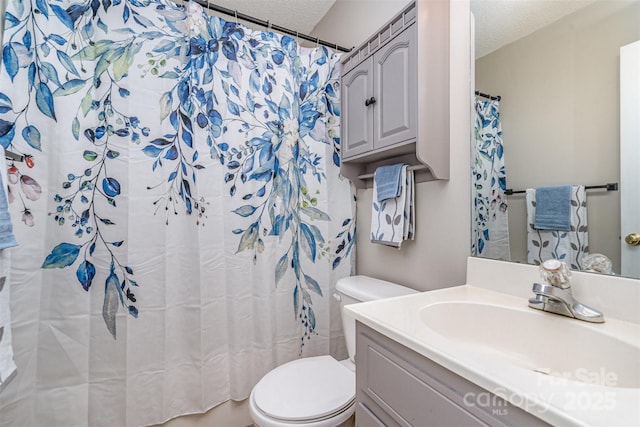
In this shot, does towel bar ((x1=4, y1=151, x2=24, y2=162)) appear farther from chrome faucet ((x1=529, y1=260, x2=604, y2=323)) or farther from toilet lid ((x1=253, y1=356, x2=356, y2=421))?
chrome faucet ((x1=529, y1=260, x2=604, y2=323))

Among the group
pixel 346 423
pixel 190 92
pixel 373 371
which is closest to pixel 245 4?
pixel 190 92

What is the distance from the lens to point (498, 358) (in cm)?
76

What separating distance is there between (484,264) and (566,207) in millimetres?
304

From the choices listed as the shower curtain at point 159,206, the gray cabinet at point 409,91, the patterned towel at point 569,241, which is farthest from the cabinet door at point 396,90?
the patterned towel at point 569,241

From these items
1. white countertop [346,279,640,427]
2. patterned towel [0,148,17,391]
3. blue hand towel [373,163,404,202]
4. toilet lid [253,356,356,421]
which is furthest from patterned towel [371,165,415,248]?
patterned towel [0,148,17,391]

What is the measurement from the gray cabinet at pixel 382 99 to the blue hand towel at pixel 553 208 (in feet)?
1.57

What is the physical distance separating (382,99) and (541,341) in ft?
3.39

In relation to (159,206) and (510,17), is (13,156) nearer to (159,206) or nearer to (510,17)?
(159,206)

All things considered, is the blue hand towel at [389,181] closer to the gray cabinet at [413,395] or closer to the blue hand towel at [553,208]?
the blue hand towel at [553,208]

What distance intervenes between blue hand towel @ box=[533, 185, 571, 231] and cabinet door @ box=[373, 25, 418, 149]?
1.58ft

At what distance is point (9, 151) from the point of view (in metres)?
1.08

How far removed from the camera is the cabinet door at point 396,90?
3.75ft

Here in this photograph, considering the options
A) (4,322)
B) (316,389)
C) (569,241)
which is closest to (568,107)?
(569,241)

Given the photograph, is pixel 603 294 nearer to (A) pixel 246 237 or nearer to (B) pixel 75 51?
(A) pixel 246 237
